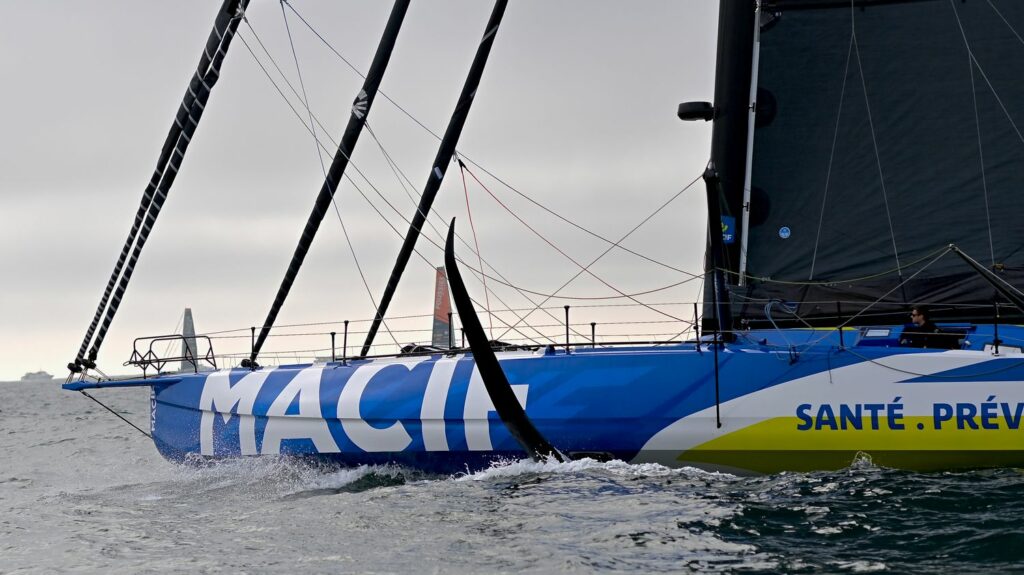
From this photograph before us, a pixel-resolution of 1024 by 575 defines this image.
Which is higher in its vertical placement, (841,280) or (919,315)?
(841,280)

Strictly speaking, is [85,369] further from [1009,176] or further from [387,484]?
[1009,176]

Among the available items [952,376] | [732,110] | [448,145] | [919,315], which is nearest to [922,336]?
[919,315]

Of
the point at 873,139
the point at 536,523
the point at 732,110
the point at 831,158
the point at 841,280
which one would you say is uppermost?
the point at 732,110

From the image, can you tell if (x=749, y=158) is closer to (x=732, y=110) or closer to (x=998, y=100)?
(x=732, y=110)

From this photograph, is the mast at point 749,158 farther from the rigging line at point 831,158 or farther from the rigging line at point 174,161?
the rigging line at point 174,161

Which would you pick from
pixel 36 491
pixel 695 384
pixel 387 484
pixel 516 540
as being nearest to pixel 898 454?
pixel 695 384

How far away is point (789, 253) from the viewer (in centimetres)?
1212

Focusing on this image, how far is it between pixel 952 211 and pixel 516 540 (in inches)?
274

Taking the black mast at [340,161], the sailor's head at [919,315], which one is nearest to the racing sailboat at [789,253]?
the sailor's head at [919,315]

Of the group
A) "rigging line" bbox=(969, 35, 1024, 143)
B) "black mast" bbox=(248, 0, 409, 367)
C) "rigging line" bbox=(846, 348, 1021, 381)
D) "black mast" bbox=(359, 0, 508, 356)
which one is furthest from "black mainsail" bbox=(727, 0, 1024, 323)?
"black mast" bbox=(248, 0, 409, 367)

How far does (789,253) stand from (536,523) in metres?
5.45

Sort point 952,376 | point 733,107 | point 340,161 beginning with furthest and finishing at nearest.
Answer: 1. point 340,161
2. point 733,107
3. point 952,376

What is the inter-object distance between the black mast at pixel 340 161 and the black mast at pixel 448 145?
3.61 feet

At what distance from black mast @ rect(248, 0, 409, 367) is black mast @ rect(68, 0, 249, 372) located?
5.98ft
